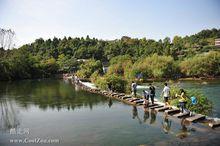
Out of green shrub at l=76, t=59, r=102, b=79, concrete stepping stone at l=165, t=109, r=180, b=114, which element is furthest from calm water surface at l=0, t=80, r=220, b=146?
green shrub at l=76, t=59, r=102, b=79

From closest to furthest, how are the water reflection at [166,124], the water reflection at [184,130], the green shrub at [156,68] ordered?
the water reflection at [184,130], the water reflection at [166,124], the green shrub at [156,68]

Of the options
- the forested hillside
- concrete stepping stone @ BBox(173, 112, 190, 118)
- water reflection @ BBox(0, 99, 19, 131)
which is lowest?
water reflection @ BBox(0, 99, 19, 131)

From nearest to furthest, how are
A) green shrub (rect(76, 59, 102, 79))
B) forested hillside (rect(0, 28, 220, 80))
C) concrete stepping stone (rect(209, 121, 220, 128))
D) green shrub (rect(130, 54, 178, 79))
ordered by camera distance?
concrete stepping stone (rect(209, 121, 220, 128)), green shrub (rect(130, 54, 178, 79)), green shrub (rect(76, 59, 102, 79)), forested hillside (rect(0, 28, 220, 80))

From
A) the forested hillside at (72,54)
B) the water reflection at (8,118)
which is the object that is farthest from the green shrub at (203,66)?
the water reflection at (8,118)

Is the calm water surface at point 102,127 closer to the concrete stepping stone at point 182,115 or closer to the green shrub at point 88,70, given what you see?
the concrete stepping stone at point 182,115

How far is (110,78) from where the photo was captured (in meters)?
23.1

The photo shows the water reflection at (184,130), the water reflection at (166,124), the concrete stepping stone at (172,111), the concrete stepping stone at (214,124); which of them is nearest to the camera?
the water reflection at (184,130)

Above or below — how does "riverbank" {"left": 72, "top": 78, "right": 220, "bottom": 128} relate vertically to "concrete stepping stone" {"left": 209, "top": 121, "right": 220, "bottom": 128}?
above

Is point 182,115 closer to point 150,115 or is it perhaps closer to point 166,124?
point 166,124

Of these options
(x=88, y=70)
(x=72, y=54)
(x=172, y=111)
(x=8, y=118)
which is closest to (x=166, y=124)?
(x=172, y=111)

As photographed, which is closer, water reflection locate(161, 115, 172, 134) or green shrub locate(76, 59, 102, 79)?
water reflection locate(161, 115, 172, 134)

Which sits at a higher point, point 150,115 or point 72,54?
point 72,54

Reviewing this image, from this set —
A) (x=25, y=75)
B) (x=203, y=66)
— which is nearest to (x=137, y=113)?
(x=203, y=66)

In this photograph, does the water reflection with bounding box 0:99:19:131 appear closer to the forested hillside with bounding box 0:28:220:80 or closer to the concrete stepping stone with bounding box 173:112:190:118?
the concrete stepping stone with bounding box 173:112:190:118
